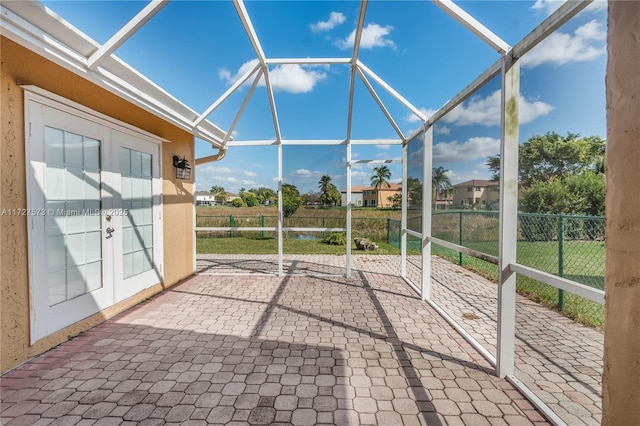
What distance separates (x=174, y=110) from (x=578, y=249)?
468cm

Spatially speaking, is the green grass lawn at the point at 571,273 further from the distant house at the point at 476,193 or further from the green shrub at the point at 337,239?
the green shrub at the point at 337,239

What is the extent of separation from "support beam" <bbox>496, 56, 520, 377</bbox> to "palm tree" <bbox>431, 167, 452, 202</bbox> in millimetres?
1247

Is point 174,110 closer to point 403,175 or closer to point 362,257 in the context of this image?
point 403,175

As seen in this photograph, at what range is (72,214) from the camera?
9.26 feet

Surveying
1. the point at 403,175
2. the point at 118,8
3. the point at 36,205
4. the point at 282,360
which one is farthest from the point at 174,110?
the point at 403,175

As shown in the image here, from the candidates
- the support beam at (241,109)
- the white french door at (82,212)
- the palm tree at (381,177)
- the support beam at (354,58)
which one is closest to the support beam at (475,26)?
the support beam at (354,58)

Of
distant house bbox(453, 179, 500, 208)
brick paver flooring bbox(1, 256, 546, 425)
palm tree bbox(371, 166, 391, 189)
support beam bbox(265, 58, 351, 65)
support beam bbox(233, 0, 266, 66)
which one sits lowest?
brick paver flooring bbox(1, 256, 546, 425)

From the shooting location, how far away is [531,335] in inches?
104

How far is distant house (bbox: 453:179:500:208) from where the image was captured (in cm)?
249

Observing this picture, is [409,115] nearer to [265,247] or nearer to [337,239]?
[337,239]

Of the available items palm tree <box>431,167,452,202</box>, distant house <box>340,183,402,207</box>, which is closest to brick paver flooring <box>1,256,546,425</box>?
palm tree <box>431,167,452,202</box>

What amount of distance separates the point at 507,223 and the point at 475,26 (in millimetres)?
1579

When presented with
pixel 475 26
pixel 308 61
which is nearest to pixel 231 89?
pixel 308 61

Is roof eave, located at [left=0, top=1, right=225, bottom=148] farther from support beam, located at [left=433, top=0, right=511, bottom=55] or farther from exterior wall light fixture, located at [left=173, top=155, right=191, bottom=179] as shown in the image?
support beam, located at [left=433, top=0, right=511, bottom=55]
